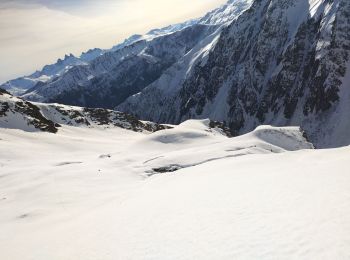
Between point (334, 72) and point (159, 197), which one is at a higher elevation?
point (334, 72)

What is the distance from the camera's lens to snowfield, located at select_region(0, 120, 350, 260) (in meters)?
10.5

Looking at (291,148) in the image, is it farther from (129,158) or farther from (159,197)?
(159,197)

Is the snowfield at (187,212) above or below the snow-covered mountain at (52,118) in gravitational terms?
below

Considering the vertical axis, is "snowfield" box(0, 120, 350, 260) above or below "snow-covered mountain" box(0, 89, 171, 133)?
below

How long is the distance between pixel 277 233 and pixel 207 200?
499 cm

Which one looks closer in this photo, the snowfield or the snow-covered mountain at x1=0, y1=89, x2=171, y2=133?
the snowfield

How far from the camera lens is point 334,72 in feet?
647

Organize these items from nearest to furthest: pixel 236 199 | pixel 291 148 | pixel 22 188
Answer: pixel 236 199, pixel 22 188, pixel 291 148

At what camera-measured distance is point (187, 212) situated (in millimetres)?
14297

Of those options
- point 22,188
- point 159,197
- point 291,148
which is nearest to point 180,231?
point 159,197

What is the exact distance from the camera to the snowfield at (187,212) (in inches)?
415

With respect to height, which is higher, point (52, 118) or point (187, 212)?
point (52, 118)

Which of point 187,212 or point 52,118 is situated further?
point 52,118

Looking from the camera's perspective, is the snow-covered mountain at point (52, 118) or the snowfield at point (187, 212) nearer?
the snowfield at point (187, 212)
